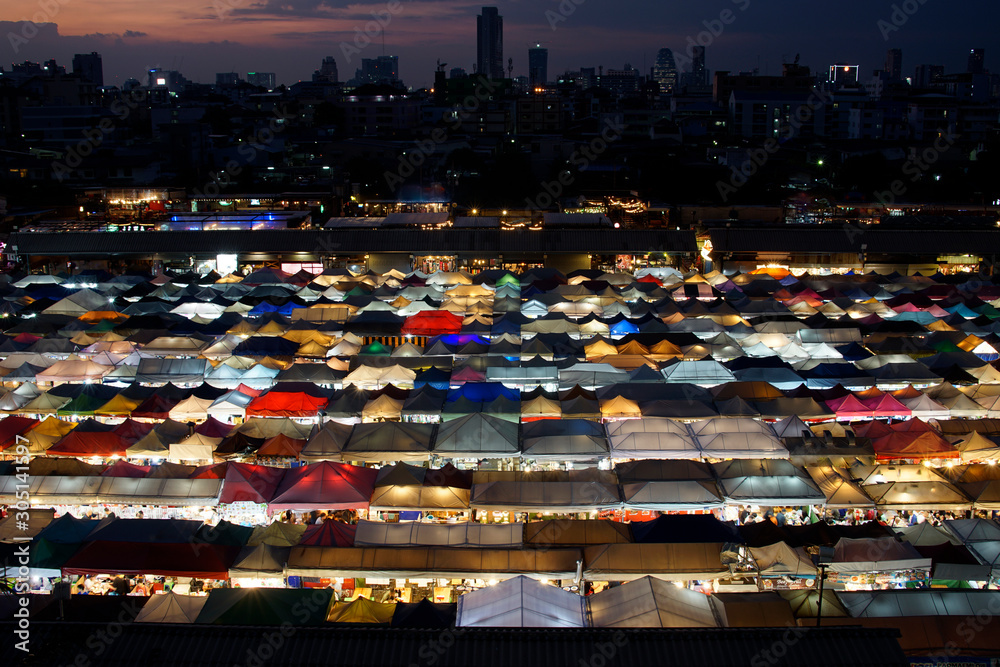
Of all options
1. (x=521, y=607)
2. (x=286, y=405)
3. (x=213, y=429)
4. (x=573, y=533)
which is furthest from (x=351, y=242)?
(x=521, y=607)

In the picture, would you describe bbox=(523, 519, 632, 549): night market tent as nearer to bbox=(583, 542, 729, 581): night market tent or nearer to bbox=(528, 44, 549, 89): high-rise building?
bbox=(583, 542, 729, 581): night market tent

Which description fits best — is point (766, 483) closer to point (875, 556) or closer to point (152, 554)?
point (875, 556)

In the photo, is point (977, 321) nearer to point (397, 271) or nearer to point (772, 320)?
point (772, 320)

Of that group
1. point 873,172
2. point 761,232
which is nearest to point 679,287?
point 761,232

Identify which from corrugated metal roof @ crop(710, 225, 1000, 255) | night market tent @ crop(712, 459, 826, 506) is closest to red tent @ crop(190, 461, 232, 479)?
night market tent @ crop(712, 459, 826, 506)

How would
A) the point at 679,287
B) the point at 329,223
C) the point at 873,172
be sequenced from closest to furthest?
the point at 679,287 < the point at 329,223 < the point at 873,172

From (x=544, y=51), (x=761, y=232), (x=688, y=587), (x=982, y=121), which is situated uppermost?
(x=544, y=51)
